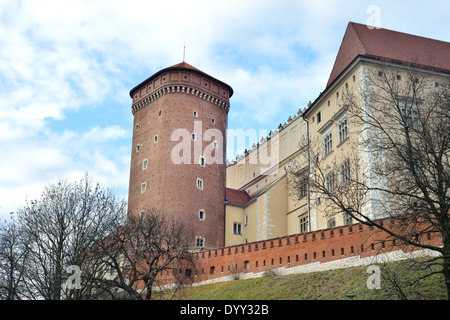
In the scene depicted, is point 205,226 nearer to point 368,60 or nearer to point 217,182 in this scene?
point 217,182

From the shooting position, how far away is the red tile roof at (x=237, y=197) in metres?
48.4

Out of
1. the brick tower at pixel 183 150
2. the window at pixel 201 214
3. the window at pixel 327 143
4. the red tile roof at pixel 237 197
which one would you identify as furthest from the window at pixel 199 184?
the window at pixel 327 143

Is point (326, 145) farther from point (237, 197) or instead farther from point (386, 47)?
point (237, 197)

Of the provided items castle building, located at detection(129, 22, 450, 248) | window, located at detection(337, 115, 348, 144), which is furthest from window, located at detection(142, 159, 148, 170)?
window, located at detection(337, 115, 348, 144)

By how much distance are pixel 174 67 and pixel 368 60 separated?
20220 mm

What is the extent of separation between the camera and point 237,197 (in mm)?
49562

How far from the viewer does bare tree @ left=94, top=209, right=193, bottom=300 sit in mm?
25516

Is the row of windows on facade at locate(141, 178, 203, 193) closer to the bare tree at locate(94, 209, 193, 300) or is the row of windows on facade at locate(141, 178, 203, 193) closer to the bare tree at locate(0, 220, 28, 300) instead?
the bare tree at locate(94, 209, 193, 300)

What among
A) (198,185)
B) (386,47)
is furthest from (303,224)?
(386,47)

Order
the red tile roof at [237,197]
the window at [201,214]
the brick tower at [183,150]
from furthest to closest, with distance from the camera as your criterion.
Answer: the red tile roof at [237,197] → the window at [201,214] → the brick tower at [183,150]

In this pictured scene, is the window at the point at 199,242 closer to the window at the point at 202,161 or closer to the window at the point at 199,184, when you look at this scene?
the window at the point at 199,184

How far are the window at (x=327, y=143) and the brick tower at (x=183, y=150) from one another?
510 inches
